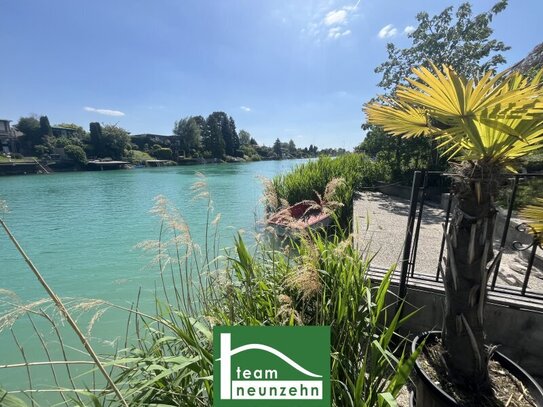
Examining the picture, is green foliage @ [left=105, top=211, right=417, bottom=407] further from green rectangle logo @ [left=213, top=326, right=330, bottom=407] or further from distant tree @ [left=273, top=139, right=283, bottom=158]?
distant tree @ [left=273, top=139, right=283, bottom=158]

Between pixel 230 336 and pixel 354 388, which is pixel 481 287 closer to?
pixel 354 388

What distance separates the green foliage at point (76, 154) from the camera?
132ft

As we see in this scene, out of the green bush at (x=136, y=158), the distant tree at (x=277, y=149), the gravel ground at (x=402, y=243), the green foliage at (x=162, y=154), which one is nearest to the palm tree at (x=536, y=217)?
the gravel ground at (x=402, y=243)

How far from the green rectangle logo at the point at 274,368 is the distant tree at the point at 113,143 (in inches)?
2380

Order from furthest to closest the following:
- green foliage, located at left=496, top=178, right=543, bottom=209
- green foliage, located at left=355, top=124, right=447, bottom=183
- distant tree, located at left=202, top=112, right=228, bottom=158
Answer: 1. distant tree, located at left=202, top=112, right=228, bottom=158
2. green foliage, located at left=355, top=124, right=447, bottom=183
3. green foliage, located at left=496, top=178, right=543, bottom=209

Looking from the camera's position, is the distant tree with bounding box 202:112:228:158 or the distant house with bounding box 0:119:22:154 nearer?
the distant house with bounding box 0:119:22:154

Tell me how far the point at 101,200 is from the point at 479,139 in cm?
1805

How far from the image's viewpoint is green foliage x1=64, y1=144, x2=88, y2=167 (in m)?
40.3

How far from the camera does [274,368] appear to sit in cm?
115

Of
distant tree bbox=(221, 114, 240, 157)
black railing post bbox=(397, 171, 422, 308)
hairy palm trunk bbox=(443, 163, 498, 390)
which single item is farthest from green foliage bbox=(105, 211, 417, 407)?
distant tree bbox=(221, 114, 240, 157)

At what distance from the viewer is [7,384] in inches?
116

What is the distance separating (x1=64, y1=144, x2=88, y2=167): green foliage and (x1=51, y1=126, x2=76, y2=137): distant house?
55.1 feet

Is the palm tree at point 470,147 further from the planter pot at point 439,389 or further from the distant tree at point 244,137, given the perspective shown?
the distant tree at point 244,137

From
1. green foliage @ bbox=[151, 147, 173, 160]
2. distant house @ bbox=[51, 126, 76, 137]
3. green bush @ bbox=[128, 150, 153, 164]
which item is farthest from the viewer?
green foliage @ bbox=[151, 147, 173, 160]
